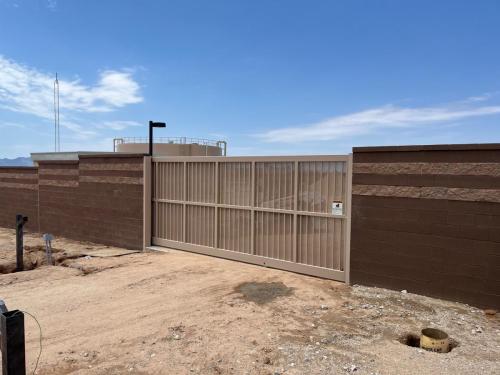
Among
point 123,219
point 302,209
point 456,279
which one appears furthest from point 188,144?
point 456,279

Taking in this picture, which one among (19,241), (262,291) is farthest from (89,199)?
(262,291)

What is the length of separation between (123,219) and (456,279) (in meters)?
8.97

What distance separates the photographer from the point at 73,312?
620cm

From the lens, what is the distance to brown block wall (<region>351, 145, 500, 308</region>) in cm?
614

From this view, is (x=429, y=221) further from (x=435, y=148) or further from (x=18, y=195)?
(x=18, y=195)

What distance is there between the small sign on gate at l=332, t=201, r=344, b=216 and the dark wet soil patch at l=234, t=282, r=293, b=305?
1.74m

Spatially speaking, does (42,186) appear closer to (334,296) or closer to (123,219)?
(123,219)

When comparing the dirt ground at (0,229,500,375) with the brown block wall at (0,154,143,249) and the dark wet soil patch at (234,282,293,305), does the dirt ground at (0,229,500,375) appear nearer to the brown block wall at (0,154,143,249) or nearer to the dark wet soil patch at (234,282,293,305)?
the dark wet soil patch at (234,282,293,305)

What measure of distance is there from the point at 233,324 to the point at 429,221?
3.65 m

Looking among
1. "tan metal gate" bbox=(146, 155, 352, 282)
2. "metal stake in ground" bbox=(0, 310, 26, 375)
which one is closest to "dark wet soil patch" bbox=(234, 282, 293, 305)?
"tan metal gate" bbox=(146, 155, 352, 282)

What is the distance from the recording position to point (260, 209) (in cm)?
905

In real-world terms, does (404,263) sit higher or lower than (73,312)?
higher

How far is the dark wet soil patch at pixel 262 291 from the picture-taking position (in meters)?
6.75

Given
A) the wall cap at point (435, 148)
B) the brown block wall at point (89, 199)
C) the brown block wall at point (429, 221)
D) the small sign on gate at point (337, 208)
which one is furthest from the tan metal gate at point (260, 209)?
the brown block wall at point (89, 199)
